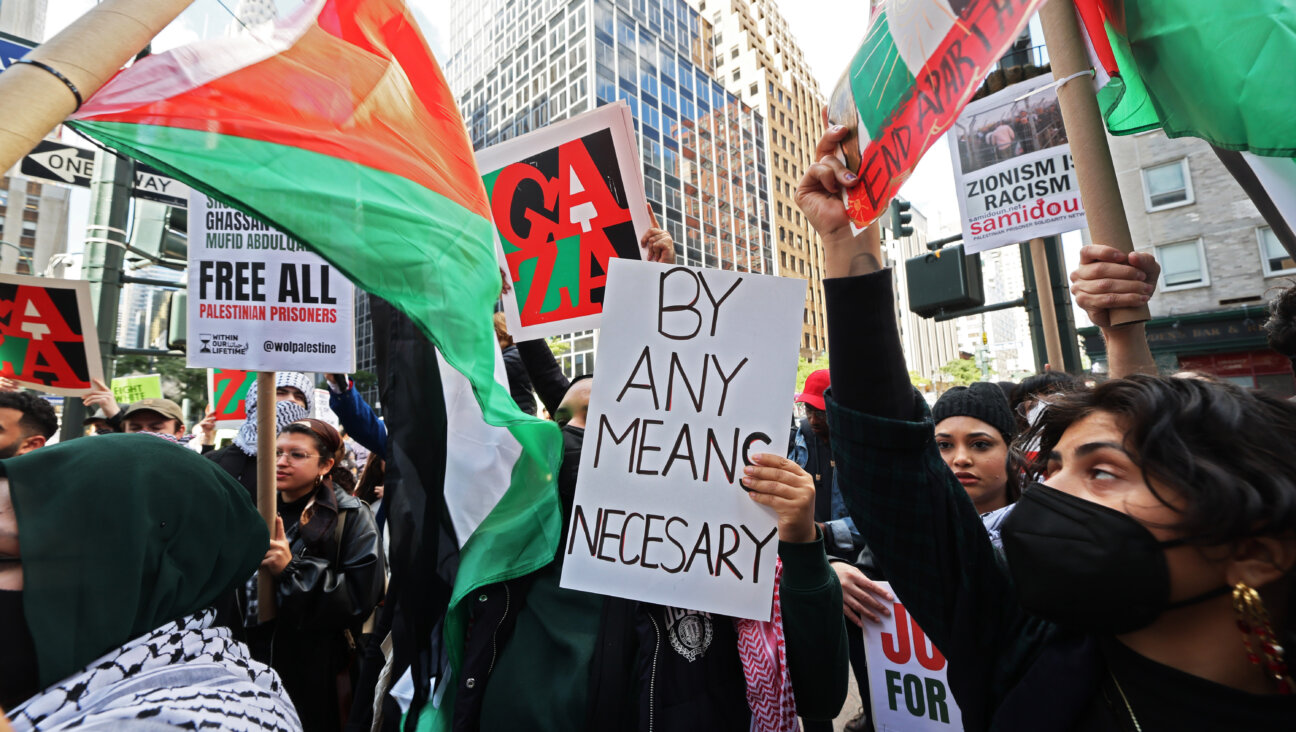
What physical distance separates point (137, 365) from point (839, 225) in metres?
34.5

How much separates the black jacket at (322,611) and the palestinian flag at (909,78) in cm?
222

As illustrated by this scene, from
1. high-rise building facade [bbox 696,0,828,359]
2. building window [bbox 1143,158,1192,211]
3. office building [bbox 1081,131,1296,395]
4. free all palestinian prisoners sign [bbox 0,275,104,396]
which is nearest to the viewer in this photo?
free all palestinian prisoners sign [bbox 0,275,104,396]

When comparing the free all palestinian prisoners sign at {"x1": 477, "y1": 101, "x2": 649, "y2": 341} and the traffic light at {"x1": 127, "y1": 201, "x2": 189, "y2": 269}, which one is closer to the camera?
the free all palestinian prisoners sign at {"x1": 477, "y1": 101, "x2": 649, "y2": 341}

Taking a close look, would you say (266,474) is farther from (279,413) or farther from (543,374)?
(279,413)

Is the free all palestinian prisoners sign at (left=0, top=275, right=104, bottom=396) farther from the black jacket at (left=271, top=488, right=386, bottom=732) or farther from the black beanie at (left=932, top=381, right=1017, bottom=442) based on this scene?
the black beanie at (left=932, top=381, right=1017, bottom=442)

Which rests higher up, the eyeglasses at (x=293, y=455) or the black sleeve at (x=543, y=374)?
the black sleeve at (x=543, y=374)

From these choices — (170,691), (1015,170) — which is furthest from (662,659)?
(1015,170)

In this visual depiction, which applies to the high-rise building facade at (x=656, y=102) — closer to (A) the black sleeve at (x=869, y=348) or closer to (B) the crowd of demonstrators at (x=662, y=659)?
(B) the crowd of demonstrators at (x=662, y=659)

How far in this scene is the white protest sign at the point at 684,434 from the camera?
1.56 m

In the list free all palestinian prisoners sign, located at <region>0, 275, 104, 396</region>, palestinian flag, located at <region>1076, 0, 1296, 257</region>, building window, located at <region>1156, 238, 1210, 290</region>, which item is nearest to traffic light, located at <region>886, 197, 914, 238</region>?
palestinian flag, located at <region>1076, 0, 1296, 257</region>

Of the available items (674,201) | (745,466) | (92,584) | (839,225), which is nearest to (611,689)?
(745,466)

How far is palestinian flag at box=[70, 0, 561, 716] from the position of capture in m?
1.43

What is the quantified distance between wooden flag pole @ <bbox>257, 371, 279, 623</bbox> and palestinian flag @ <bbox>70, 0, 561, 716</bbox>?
687 mm

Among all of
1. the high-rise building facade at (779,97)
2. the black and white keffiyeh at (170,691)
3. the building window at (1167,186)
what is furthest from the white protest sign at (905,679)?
the high-rise building facade at (779,97)
